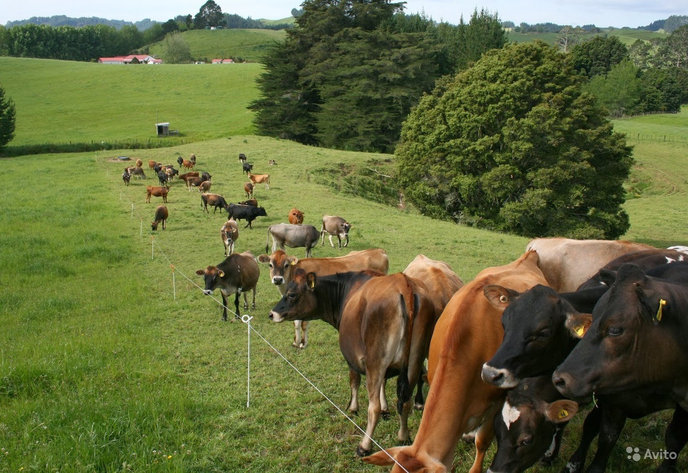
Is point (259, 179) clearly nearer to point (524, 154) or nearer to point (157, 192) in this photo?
point (157, 192)

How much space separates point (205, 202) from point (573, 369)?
815 inches

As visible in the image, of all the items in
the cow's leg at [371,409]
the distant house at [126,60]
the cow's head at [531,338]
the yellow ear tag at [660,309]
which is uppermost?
the distant house at [126,60]

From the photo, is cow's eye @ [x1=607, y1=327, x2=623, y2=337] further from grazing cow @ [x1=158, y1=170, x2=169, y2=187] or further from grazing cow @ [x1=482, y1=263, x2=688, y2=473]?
grazing cow @ [x1=158, y1=170, x2=169, y2=187]

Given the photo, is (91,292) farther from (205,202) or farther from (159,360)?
(205,202)

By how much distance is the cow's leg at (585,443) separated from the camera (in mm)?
5418

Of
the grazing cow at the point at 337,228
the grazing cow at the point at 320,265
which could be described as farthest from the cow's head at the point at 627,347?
the grazing cow at the point at 337,228

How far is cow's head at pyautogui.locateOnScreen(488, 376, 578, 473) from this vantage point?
4660 mm

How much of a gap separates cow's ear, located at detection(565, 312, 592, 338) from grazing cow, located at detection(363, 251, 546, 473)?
634 mm

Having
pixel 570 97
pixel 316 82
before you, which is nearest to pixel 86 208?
pixel 570 97

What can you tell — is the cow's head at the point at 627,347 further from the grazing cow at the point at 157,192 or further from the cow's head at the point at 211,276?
the grazing cow at the point at 157,192

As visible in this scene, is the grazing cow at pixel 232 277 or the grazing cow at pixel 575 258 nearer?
the grazing cow at pixel 575 258

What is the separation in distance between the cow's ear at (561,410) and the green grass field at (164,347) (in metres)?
1.51

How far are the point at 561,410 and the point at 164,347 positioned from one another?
6.75m

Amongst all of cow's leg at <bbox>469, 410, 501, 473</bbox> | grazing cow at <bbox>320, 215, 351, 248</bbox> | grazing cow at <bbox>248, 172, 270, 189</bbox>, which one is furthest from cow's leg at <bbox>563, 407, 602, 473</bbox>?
grazing cow at <bbox>248, 172, 270, 189</bbox>
